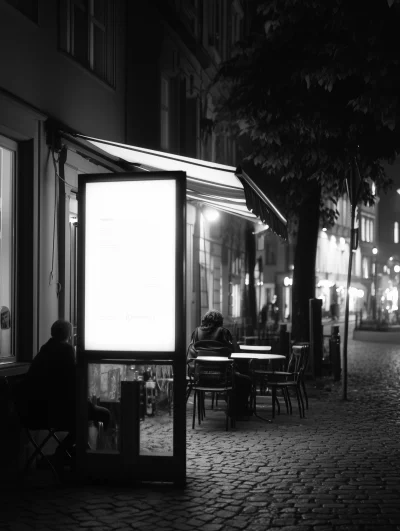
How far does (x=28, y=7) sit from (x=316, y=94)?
25.0 ft

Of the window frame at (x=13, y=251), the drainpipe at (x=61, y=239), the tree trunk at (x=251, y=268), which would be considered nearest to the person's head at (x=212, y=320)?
the drainpipe at (x=61, y=239)

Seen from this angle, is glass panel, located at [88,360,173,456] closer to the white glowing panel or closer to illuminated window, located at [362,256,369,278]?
the white glowing panel

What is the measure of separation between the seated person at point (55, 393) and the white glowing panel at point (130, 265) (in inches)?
20.2

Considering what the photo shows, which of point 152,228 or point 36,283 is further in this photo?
point 36,283

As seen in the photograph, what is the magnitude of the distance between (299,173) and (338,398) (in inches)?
213

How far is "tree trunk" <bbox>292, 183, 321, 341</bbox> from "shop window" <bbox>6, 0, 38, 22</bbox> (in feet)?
35.1

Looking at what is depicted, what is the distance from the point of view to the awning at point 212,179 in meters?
8.70

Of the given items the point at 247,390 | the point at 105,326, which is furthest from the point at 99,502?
the point at 247,390

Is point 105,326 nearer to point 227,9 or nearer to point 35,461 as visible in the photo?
point 35,461

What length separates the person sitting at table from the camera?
1179 cm

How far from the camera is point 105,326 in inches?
297

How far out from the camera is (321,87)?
1588cm

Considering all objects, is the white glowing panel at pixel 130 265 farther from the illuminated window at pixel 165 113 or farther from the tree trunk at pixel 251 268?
the tree trunk at pixel 251 268

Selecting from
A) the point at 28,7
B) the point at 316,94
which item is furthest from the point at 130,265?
the point at 316,94
